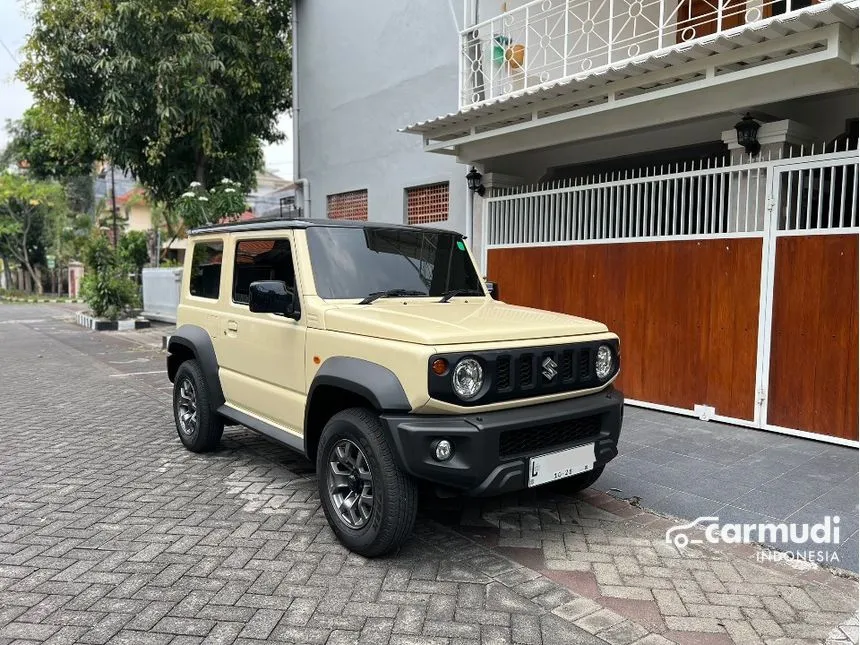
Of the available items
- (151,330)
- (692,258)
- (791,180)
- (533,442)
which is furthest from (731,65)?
(151,330)

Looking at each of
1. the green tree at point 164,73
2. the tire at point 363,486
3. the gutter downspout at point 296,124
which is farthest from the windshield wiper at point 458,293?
the green tree at point 164,73

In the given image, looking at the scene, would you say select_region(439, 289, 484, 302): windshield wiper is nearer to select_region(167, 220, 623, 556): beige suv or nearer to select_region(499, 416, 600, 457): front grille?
select_region(167, 220, 623, 556): beige suv

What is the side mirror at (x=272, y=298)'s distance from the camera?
4.02 m

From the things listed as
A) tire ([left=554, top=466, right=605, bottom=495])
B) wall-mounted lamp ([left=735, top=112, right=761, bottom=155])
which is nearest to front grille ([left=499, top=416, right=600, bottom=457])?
tire ([left=554, top=466, right=605, bottom=495])

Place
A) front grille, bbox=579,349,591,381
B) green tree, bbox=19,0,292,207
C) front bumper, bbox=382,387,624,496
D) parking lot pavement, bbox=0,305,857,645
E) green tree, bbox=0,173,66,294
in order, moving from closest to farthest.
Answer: parking lot pavement, bbox=0,305,857,645
front bumper, bbox=382,387,624,496
front grille, bbox=579,349,591,381
green tree, bbox=19,0,292,207
green tree, bbox=0,173,66,294

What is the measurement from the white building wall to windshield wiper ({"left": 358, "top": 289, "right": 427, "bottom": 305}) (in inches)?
200

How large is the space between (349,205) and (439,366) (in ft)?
29.1

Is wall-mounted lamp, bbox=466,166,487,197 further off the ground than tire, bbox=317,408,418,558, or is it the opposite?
wall-mounted lamp, bbox=466,166,487,197

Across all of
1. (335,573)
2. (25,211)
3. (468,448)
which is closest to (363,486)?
(335,573)

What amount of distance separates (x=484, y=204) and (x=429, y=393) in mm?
5930

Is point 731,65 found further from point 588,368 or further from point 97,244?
point 97,244

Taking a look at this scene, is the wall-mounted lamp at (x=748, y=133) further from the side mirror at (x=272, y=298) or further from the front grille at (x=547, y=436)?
the side mirror at (x=272, y=298)

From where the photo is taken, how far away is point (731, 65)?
19.0ft

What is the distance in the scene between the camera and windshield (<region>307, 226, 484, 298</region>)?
4.23 m
